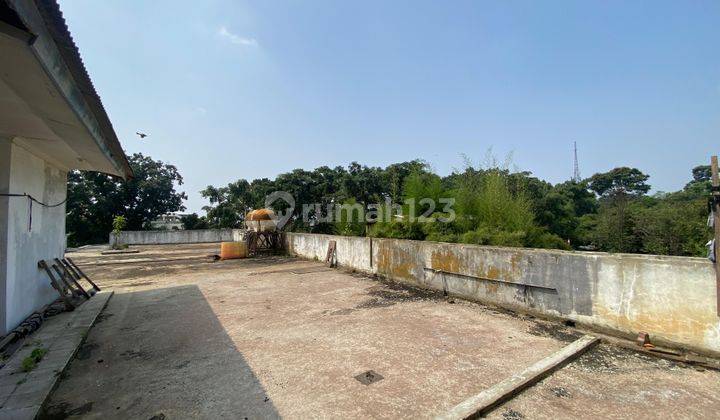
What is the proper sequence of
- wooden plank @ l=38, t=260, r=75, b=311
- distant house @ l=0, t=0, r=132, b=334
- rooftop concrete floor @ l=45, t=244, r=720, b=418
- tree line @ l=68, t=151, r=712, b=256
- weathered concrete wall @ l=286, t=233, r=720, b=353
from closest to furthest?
distant house @ l=0, t=0, r=132, b=334 < rooftop concrete floor @ l=45, t=244, r=720, b=418 < weathered concrete wall @ l=286, t=233, r=720, b=353 < wooden plank @ l=38, t=260, r=75, b=311 < tree line @ l=68, t=151, r=712, b=256

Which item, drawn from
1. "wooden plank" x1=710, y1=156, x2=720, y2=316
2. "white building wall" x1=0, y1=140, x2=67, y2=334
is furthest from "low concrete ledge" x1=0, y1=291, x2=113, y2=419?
"wooden plank" x1=710, y1=156, x2=720, y2=316

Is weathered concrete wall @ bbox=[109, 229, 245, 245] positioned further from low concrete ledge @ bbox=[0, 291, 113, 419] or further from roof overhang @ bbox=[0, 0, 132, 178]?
roof overhang @ bbox=[0, 0, 132, 178]

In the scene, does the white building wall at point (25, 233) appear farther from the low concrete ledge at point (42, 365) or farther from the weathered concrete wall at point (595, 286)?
the weathered concrete wall at point (595, 286)

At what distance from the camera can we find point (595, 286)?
3.57 m

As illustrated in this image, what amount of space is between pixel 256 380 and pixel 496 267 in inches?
134

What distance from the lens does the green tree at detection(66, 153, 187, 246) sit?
24.6m

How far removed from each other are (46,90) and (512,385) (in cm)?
400

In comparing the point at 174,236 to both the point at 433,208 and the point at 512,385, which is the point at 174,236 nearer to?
the point at 433,208

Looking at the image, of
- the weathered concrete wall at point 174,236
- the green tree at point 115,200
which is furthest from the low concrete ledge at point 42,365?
the green tree at point 115,200

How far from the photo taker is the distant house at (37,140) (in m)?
1.85

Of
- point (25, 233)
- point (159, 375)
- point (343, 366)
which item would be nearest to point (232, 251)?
point (25, 233)

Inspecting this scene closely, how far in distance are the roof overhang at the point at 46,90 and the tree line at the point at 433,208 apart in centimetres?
609

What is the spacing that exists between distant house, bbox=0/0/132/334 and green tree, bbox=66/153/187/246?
20.3 m

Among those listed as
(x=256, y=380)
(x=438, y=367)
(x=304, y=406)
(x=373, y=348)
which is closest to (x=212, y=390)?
(x=256, y=380)
